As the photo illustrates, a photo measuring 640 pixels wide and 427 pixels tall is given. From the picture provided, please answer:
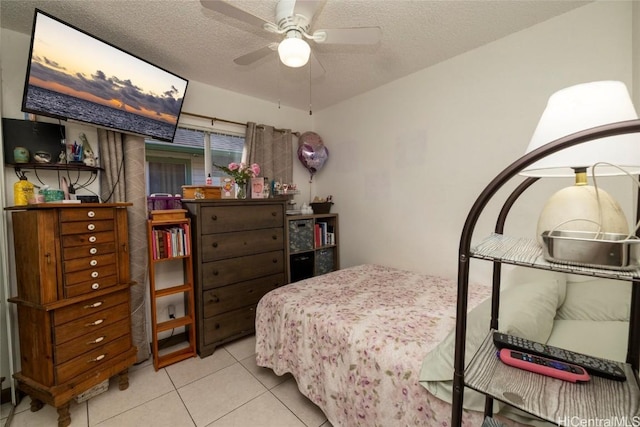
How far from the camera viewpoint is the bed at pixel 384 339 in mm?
1060

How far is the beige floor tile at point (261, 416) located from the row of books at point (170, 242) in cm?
125

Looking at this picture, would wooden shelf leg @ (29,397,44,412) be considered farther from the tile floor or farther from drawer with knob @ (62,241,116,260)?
drawer with knob @ (62,241,116,260)

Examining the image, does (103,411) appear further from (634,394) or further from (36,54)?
(634,394)

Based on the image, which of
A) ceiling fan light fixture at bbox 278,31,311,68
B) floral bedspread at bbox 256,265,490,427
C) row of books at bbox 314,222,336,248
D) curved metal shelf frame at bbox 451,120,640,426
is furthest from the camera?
row of books at bbox 314,222,336,248

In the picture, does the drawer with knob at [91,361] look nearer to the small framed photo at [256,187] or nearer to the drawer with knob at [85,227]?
the drawer with knob at [85,227]

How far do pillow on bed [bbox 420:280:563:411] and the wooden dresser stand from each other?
2.01 m

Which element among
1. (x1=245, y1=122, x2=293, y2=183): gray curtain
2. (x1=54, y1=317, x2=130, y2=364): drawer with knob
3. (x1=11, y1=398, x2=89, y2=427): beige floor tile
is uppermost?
(x1=245, y1=122, x2=293, y2=183): gray curtain

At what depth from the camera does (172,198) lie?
95.3 inches

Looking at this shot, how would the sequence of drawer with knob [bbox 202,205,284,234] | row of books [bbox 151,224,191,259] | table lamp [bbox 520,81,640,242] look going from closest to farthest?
1. table lamp [bbox 520,81,640,242]
2. row of books [bbox 151,224,191,259]
3. drawer with knob [bbox 202,205,284,234]

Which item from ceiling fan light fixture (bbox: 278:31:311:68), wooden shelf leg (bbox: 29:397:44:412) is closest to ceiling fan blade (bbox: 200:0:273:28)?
ceiling fan light fixture (bbox: 278:31:311:68)

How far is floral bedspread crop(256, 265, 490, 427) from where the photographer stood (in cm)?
115

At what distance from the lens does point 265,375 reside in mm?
1988

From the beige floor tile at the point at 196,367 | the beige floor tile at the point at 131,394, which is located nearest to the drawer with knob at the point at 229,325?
the beige floor tile at the point at 196,367

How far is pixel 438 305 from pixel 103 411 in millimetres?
2299
